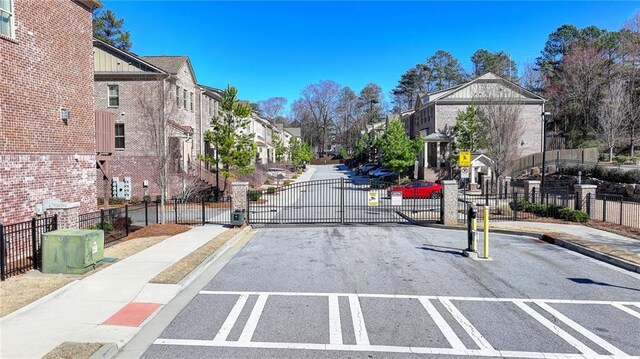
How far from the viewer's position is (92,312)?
Answer: 7.09 meters

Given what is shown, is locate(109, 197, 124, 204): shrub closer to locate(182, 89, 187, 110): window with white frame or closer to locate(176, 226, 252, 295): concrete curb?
locate(182, 89, 187, 110): window with white frame

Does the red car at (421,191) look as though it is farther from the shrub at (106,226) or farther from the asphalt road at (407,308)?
the shrub at (106,226)

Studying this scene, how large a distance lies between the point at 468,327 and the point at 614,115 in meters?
38.2

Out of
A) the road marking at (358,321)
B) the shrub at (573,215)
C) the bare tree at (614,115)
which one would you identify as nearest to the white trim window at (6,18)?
the road marking at (358,321)

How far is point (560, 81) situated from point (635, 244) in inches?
2046

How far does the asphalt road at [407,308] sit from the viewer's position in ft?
19.5

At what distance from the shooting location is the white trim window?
11.8 metres

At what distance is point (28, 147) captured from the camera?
12.7 meters

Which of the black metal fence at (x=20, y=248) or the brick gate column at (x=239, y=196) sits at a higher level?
the brick gate column at (x=239, y=196)

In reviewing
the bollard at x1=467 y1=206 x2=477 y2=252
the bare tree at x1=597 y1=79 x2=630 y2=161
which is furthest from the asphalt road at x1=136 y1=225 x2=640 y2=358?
the bare tree at x1=597 y1=79 x2=630 y2=161

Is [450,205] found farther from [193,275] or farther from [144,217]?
[144,217]

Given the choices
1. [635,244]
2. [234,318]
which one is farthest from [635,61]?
[234,318]

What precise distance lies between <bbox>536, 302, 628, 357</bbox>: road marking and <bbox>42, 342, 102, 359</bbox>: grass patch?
265 inches

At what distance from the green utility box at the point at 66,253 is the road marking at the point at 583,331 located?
9.28 meters
